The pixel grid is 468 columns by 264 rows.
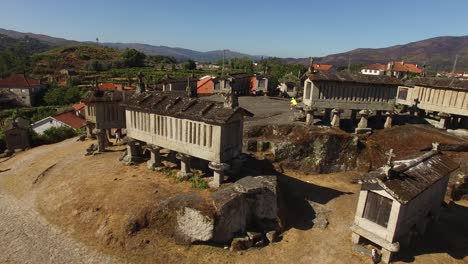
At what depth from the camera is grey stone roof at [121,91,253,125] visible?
1866 centimetres

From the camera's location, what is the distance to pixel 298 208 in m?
21.3

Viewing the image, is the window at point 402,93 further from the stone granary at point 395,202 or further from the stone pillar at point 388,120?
the stone granary at point 395,202

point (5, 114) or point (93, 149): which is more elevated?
point (93, 149)

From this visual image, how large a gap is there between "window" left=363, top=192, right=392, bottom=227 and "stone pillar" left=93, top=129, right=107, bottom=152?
22166 millimetres

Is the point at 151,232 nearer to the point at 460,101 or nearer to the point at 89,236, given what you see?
the point at 89,236

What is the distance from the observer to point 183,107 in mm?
20312

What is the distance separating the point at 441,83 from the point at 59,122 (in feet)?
162

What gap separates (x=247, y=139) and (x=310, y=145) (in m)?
5.74

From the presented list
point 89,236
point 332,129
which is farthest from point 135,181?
point 332,129

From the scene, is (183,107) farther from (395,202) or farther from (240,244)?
(395,202)

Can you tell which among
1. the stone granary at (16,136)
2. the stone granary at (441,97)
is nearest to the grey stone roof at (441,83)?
the stone granary at (441,97)

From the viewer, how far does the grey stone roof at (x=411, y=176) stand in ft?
49.6

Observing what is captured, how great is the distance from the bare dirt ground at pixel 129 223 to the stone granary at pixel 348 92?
6931 mm

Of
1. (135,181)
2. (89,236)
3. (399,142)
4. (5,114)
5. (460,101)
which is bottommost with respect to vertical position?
(5,114)
